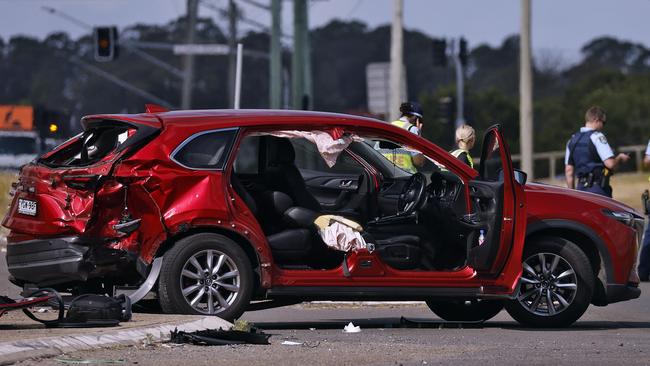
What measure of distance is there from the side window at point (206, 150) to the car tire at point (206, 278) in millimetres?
501

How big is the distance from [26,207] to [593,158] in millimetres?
6633

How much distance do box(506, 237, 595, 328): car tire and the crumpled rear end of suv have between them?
2.80 m

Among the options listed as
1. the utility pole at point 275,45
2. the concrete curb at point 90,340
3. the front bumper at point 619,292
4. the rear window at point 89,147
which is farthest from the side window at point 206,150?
the utility pole at point 275,45

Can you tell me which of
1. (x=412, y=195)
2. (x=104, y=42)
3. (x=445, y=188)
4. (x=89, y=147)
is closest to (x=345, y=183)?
(x=412, y=195)

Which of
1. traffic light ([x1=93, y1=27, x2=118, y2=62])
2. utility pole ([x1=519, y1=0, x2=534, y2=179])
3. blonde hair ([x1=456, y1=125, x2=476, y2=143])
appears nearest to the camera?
blonde hair ([x1=456, y1=125, x2=476, y2=143])

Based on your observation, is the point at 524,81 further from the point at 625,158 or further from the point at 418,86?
the point at 418,86

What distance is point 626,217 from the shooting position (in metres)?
11.5

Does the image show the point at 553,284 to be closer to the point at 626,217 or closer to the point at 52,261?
the point at 626,217

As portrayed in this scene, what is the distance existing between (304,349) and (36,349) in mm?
1703

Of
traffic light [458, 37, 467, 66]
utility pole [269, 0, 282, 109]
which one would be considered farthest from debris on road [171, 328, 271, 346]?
traffic light [458, 37, 467, 66]

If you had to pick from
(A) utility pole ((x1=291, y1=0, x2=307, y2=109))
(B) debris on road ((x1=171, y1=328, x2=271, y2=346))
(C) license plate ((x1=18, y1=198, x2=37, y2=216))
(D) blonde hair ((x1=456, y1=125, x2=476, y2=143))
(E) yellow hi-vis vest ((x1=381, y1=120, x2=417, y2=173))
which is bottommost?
(B) debris on road ((x1=171, y1=328, x2=271, y2=346))

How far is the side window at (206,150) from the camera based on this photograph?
10555mm

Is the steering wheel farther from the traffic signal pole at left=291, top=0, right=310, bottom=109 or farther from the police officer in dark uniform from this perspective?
the traffic signal pole at left=291, top=0, right=310, bottom=109

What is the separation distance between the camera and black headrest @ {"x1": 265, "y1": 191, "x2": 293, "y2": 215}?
431 inches
